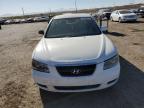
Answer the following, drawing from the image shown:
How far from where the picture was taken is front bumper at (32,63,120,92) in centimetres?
456

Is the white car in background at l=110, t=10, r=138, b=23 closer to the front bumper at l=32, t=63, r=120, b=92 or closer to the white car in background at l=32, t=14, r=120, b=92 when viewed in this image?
the white car in background at l=32, t=14, r=120, b=92

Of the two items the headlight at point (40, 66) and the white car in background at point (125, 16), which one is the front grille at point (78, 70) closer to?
the headlight at point (40, 66)

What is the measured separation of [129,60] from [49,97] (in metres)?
3.72

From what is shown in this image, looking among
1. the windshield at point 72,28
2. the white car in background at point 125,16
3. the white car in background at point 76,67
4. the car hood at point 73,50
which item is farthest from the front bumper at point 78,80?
the white car in background at point 125,16

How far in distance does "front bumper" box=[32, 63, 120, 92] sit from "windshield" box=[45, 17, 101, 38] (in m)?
1.84

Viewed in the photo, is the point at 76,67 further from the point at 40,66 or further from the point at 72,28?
the point at 72,28

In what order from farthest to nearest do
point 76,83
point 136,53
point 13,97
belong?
point 136,53 < point 13,97 < point 76,83

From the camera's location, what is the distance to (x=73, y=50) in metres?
5.07

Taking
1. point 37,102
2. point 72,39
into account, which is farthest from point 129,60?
point 37,102

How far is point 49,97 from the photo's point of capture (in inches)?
207

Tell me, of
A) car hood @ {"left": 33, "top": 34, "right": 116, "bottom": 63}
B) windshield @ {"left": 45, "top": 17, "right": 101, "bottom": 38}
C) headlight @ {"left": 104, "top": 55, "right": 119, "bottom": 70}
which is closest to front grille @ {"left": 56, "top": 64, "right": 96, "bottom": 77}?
car hood @ {"left": 33, "top": 34, "right": 116, "bottom": 63}

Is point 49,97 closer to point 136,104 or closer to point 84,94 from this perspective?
point 84,94

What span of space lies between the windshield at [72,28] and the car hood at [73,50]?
38 cm

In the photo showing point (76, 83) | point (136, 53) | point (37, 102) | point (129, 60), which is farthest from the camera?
point (136, 53)
